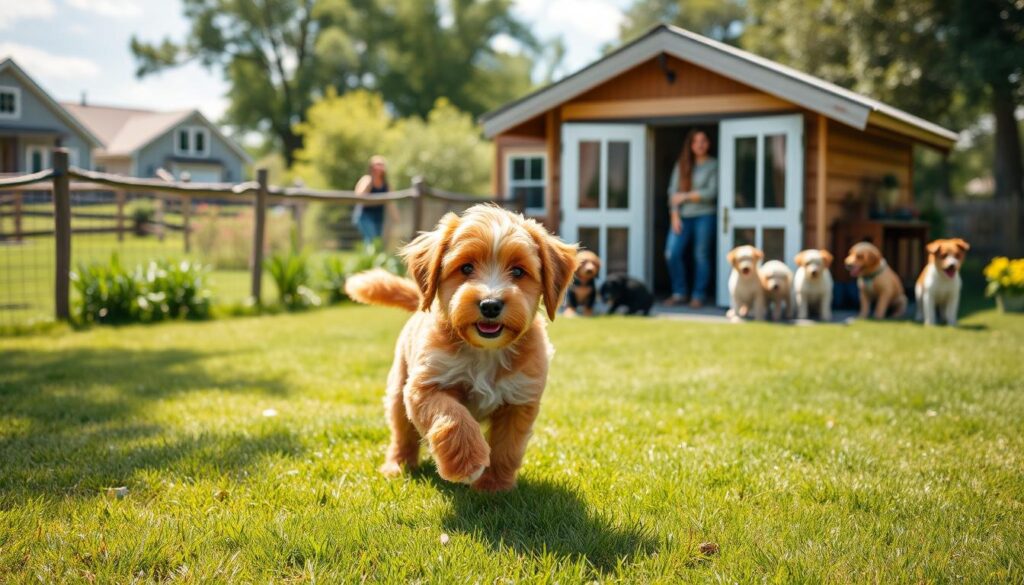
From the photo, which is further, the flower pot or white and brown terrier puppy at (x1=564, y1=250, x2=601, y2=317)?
the flower pot

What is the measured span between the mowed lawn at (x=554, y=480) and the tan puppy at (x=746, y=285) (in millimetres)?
3611

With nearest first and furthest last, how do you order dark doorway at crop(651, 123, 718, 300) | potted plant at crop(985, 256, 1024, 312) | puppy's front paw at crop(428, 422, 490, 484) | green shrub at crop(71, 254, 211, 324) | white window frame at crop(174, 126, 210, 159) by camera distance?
puppy's front paw at crop(428, 422, 490, 484)
green shrub at crop(71, 254, 211, 324)
potted plant at crop(985, 256, 1024, 312)
dark doorway at crop(651, 123, 718, 300)
white window frame at crop(174, 126, 210, 159)

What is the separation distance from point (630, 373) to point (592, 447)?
262 cm

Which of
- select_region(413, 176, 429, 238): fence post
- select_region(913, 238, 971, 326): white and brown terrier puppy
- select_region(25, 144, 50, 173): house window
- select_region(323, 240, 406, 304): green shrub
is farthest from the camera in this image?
select_region(25, 144, 50, 173): house window

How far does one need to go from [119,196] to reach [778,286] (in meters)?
10.4

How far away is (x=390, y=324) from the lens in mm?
10188

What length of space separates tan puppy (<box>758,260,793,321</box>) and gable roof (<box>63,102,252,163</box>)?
49185mm

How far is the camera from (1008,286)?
38.8ft

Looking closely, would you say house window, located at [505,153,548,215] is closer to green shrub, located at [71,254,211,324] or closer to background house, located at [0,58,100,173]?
green shrub, located at [71,254,211,324]

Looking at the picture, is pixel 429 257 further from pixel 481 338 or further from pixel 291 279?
pixel 291 279

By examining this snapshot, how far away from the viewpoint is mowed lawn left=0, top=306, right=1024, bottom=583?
2.66m

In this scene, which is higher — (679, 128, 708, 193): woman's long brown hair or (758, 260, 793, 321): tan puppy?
(679, 128, 708, 193): woman's long brown hair

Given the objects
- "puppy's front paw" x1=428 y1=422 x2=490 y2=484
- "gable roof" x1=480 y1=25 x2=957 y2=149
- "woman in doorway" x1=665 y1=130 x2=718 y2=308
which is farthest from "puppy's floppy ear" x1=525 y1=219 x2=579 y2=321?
"woman in doorway" x1=665 y1=130 x2=718 y2=308

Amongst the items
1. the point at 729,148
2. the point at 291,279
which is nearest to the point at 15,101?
the point at 291,279
